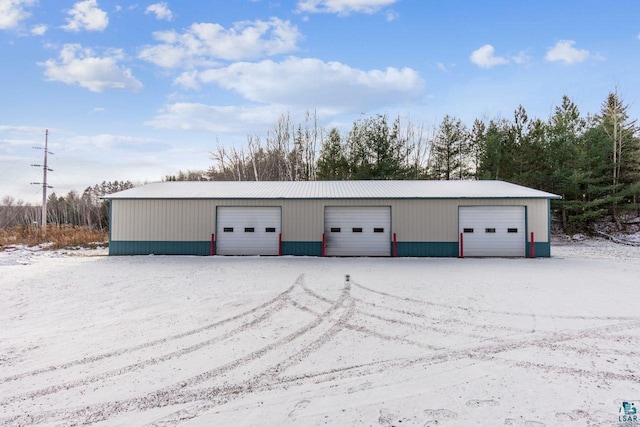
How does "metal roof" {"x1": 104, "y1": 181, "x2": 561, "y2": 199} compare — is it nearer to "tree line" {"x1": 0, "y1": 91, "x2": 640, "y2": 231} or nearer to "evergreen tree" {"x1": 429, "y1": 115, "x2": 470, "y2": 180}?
"tree line" {"x1": 0, "y1": 91, "x2": 640, "y2": 231}

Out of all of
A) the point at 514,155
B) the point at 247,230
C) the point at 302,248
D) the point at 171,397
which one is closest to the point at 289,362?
the point at 171,397

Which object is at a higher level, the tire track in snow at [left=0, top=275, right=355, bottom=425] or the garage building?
the garage building

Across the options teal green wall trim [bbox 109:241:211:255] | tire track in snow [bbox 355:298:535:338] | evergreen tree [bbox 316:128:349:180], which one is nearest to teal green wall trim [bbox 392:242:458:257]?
tire track in snow [bbox 355:298:535:338]

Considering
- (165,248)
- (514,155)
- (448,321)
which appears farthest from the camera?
(514,155)

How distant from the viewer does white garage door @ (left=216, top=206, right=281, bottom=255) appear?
1557cm

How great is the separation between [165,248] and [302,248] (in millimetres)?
6139

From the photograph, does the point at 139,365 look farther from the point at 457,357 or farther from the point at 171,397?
the point at 457,357

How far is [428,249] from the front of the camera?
1514cm

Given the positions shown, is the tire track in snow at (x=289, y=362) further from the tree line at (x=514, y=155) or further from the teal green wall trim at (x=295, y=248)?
the tree line at (x=514, y=155)

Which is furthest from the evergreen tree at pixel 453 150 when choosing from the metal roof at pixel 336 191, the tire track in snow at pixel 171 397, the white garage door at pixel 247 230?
the tire track in snow at pixel 171 397

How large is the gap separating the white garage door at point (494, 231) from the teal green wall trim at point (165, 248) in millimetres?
11476

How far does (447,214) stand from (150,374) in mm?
13532

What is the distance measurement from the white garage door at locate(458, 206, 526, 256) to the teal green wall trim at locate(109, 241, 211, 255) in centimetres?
1148

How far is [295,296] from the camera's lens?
7867 mm
